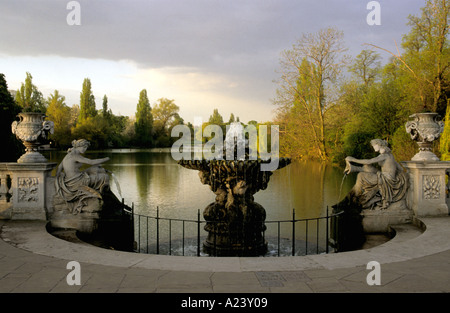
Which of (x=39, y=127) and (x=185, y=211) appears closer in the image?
(x=39, y=127)

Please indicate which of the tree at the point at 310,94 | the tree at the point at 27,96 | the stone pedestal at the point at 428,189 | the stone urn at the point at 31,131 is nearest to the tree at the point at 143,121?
the tree at the point at 27,96

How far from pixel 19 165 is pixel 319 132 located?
89.9 feet

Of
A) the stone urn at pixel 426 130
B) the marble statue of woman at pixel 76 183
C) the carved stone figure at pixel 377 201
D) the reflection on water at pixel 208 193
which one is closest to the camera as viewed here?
the marble statue of woman at pixel 76 183

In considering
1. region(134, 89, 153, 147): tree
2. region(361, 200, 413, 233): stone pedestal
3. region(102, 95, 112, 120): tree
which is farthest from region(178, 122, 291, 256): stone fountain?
region(102, 95, 112, 120): tree

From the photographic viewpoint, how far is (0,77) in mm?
25266

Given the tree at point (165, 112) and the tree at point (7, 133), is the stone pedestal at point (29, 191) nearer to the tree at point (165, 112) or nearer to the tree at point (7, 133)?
the tree at point (7, 133)

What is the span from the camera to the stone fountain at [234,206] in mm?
8492

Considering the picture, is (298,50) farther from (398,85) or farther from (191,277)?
(191,277)

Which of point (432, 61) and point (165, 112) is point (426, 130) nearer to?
point (432, 61)

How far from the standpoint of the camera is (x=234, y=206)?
8844 millimetres

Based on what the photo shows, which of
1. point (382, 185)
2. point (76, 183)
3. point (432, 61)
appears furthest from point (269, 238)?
point (432, 61)

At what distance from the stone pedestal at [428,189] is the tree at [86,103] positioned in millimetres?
55728

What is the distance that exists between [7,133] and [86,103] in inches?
1463
